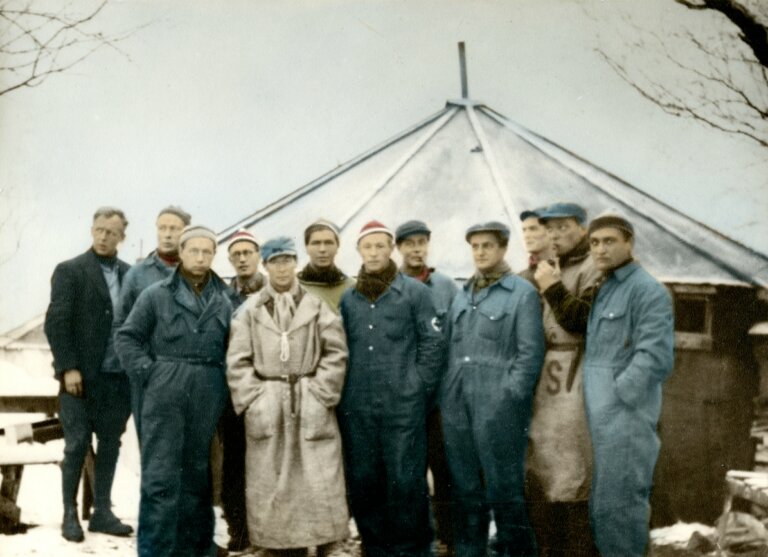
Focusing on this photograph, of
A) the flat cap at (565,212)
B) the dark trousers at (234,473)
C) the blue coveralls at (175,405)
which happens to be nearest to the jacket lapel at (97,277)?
the blue coveralls at (175,405)

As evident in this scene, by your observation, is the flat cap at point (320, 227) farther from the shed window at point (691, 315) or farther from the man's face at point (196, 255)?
the shed window at point (691, 315)

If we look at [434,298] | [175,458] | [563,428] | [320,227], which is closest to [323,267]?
[320,227]

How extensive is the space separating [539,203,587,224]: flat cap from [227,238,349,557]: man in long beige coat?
1035 mm

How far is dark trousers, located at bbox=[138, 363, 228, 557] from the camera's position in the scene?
3.04 metres

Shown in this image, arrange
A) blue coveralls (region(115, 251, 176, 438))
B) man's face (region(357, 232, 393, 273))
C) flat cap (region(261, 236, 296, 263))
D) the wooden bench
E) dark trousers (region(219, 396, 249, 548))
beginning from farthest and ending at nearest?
the wooden bench, blue coveralls (region(115, 251, 176, 438)), dark trousers (region(219, 396, 249, 548)), man's face (region(357, 232, 393, 273)), flat cap (region(261, 236, 296, 263))

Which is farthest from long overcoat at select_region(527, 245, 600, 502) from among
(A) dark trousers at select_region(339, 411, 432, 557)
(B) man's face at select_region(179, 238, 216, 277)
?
(B) man's face at select_region(179, 238, 216, 277)

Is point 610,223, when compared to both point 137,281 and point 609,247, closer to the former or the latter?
point 609,247

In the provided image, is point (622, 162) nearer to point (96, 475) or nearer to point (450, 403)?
point (450, 403)

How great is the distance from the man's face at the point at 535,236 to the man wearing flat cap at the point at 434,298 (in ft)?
1.27

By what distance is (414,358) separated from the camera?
121 inches

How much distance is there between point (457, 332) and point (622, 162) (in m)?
1.35

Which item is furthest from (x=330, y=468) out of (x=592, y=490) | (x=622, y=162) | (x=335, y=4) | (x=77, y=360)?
(x=335, y=4)

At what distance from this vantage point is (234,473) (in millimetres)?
3207

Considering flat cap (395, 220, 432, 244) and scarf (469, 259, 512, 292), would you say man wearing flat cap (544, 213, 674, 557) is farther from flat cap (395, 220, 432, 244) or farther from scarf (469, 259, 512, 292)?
flat cap (395, 220, 432, 244)
